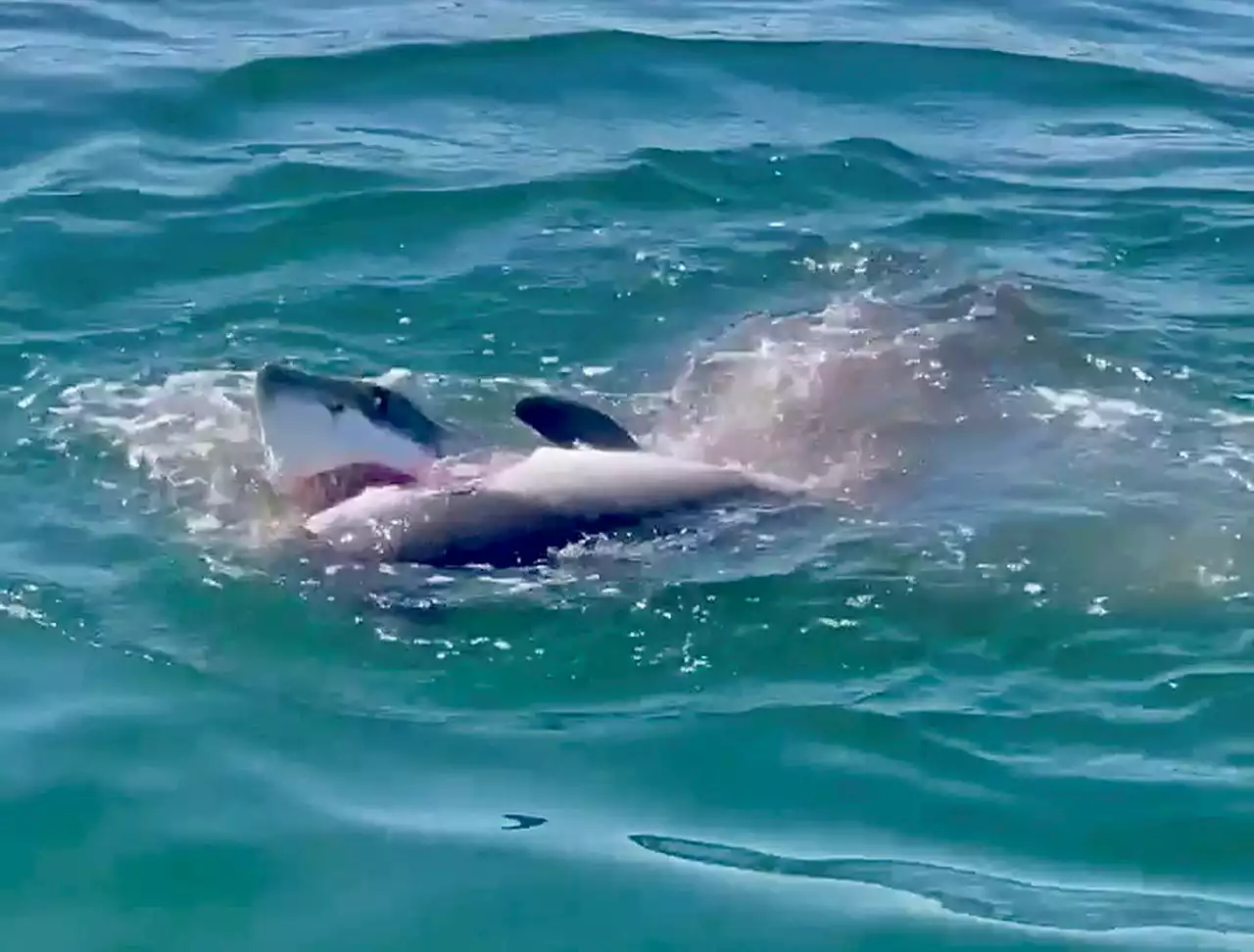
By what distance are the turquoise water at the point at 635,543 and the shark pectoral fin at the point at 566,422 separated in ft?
2.11

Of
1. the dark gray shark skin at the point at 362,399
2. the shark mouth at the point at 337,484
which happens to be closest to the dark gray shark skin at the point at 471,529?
the shark mouth at the point at 337,484

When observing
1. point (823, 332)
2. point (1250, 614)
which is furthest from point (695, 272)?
point (1250, 614)

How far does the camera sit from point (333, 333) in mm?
10242

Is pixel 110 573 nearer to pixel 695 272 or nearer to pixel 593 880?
pixel 593 880

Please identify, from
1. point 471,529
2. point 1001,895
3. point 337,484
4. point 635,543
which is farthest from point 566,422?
point 1001,895

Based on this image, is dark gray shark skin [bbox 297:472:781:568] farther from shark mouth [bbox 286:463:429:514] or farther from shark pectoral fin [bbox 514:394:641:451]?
shark pectoral fin [bbox 514:394:641:451]

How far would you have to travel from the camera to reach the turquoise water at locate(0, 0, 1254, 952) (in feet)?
19.9

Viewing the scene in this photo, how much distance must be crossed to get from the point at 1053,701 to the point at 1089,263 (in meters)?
5.29

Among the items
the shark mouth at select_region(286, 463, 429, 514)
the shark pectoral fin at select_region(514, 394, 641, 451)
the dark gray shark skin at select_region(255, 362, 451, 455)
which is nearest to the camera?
the dark gray shark skin at select_region(255, 362, 451, 455)

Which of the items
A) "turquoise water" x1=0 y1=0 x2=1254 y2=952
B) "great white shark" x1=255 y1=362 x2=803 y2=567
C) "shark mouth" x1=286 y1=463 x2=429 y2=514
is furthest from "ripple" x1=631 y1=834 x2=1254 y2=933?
"shark mouth" x1=286 y1=463 x2=429 y2=514

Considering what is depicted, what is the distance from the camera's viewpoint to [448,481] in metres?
8.13

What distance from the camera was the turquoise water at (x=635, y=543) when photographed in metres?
6.06

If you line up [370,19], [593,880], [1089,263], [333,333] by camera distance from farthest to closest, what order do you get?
[370,19]
[1089,263]
[333,333]
[593,880]

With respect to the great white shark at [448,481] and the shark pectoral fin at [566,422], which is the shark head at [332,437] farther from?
the shark pectoral fin at [566,422]
